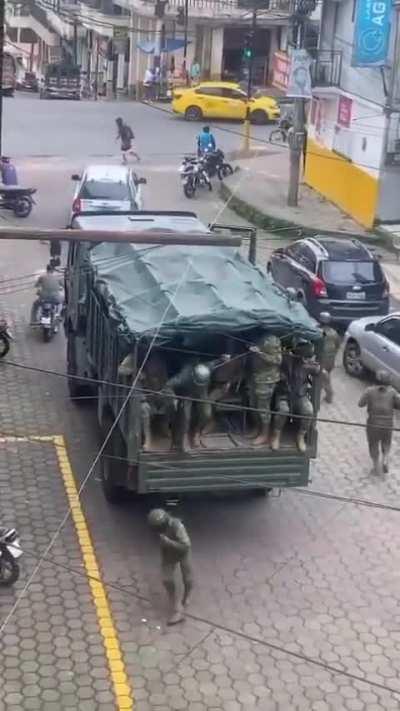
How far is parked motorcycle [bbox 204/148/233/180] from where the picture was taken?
31922 millimetres

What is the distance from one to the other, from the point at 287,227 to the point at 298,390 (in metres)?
16.3

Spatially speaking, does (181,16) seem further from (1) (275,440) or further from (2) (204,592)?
(2) (204,592)

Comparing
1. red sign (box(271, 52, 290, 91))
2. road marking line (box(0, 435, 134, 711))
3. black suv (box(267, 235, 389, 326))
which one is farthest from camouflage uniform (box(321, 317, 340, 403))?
red sign (box(271, 52, 290, 91))

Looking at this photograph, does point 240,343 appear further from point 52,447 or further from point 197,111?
point 197,111

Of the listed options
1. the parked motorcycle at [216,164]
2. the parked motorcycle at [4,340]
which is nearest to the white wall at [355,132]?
the parked motorcycle at [216,164]

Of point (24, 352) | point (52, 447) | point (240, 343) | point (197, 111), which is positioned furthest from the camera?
point (197, 111)

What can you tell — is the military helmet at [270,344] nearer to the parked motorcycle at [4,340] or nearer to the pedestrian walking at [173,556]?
the pedestrian walking at [173,556]

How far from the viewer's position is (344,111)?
29.1 m

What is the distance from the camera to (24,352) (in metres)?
17.7

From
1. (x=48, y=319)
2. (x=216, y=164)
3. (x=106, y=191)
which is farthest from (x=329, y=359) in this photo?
(x=216, y=164)

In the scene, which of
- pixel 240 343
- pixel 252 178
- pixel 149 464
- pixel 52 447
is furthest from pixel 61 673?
pixel 252 178

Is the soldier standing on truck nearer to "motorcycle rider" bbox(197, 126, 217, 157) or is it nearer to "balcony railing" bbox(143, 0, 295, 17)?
"motorcycle rider" bbox(197, 126, 217, 157)

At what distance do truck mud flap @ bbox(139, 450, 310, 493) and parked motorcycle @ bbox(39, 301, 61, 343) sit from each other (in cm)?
761

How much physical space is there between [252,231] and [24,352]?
4.89 meters
